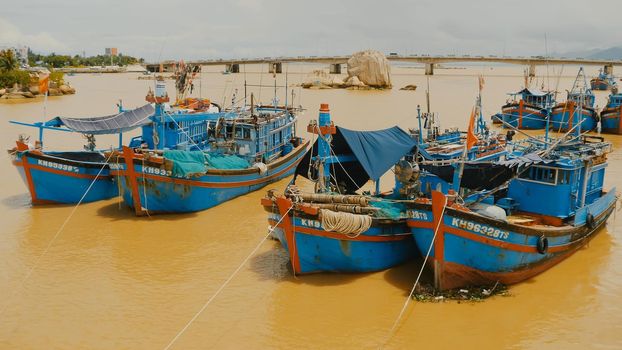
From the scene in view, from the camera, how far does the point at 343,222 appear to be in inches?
430

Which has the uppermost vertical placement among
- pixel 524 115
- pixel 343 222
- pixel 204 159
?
pixel 524 115

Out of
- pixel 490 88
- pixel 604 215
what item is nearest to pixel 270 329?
pixel 604 215

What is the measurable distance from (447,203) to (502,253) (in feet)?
5.30

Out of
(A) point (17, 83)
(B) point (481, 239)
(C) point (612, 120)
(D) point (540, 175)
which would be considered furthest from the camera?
(A) point (17, 83)

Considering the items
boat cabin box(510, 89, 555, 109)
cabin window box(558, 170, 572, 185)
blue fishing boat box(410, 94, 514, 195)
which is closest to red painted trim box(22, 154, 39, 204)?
blue fishing boat box(410, 94, 514, 195)

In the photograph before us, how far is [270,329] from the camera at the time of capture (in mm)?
10234

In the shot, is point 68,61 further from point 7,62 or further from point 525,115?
point 525,115

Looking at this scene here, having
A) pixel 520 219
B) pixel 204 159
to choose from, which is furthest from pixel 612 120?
pixel 204 159

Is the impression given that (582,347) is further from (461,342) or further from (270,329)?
(270,329)

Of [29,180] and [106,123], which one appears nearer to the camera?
[29,180]

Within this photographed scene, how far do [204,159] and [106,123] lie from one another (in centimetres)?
408

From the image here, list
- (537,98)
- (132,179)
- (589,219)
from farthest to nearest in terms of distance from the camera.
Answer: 1. (537,98)
2. (132,179)
3. (589,219)

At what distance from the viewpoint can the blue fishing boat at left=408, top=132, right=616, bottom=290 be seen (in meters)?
10.8

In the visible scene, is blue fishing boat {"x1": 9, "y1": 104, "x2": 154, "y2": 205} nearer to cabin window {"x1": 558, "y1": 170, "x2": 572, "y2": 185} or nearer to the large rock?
cabin window {"x1": 558, "y1": 170, "x2": 572, "y2": 185}
